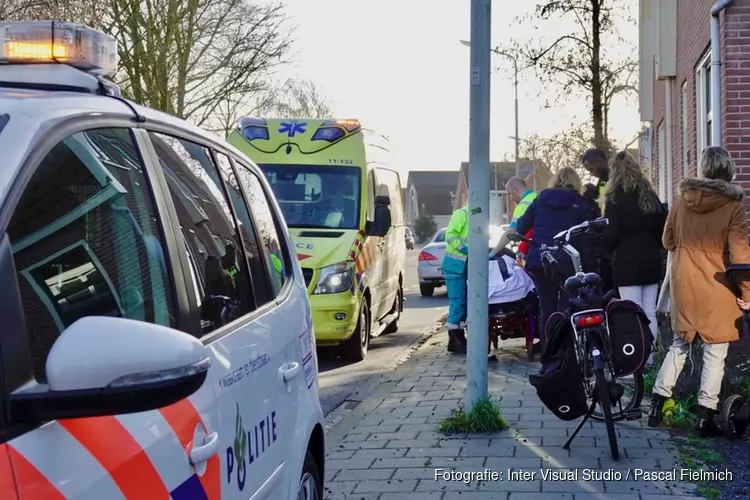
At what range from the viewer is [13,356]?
1.74 metres

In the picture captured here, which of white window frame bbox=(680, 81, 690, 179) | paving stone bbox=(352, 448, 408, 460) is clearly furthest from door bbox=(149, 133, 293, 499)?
white window frame bbox=(680, 81, 690, 179)

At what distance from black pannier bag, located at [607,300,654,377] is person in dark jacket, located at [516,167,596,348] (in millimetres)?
2459

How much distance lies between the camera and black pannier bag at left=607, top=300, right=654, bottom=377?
577 centimetres

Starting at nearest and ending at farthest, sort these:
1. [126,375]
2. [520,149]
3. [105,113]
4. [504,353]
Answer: [126,375] → [105,113] → [504,353] → [520,149]

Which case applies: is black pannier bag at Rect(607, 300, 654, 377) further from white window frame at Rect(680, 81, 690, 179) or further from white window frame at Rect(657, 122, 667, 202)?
white window frame at Rect(657, 122, 667, 202)

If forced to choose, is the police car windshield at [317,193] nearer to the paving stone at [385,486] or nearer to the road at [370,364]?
the road at [370,364]

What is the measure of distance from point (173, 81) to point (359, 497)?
70.2ft

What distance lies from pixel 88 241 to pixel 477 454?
A: 402cm

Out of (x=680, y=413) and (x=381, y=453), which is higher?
(x=680, y=413)

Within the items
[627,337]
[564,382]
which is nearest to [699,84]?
[627,337]

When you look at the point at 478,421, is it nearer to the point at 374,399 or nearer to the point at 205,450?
the point at 374,399

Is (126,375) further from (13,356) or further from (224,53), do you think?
(224,53)

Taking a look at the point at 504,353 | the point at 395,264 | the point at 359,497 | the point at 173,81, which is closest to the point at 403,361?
the point at 504,353

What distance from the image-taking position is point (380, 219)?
11.0m
